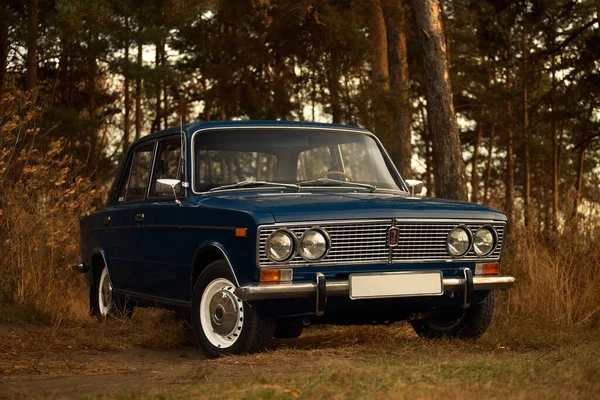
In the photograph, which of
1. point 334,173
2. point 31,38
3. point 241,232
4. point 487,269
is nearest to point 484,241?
point 487,269

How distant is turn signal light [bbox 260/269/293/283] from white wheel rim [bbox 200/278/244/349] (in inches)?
14.4

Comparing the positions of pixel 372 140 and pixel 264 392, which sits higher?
pixel 372 140

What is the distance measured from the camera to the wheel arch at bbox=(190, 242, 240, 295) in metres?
6.78

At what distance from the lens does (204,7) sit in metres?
14.3

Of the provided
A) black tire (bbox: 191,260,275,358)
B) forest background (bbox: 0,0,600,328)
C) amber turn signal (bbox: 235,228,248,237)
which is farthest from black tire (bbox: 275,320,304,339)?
forest background (bbox: 0,0,600,328)

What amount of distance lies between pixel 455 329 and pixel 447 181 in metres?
5.66

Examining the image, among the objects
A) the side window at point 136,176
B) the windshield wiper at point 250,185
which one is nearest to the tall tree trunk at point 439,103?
the side window at point 136,176

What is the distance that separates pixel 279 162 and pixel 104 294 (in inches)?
108

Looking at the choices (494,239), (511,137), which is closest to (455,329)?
(494,239)

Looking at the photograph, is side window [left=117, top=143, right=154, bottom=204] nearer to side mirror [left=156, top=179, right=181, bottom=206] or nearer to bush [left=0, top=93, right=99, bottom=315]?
side mirror [left=156, top=179, right=181, bottom=206]

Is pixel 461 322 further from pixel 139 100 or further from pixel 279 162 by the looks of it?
pixel 139 100

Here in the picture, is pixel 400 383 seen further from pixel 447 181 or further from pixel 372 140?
pixel 447 181

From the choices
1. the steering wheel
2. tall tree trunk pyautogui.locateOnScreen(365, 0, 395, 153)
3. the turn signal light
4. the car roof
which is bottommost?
the turn signal light

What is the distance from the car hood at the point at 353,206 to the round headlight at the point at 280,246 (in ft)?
0.37
